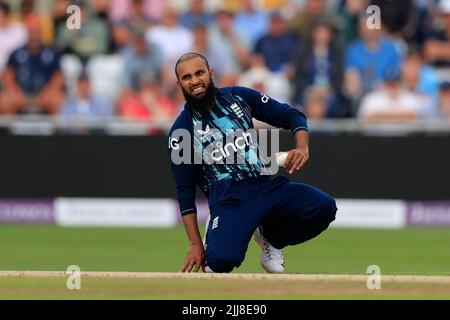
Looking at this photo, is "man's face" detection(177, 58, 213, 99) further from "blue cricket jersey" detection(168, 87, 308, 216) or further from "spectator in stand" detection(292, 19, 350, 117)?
"spectator in stand" detection(292, 19, 350, 117)

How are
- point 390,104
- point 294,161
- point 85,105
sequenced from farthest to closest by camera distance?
point 85,105 → point 390,104 → point 294,161

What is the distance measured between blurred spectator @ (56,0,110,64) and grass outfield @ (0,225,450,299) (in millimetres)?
2528

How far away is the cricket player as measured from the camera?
366 inches

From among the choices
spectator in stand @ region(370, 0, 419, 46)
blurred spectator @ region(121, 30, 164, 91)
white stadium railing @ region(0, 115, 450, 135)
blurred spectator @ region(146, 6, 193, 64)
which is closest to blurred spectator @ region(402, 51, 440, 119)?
white stadium railing @ region(0, 115, 450, 135)

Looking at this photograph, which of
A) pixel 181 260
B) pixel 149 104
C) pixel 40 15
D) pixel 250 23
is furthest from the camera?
pixel 40 15

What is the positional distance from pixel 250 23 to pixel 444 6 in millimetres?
2489

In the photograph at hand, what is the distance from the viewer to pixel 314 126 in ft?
50.3

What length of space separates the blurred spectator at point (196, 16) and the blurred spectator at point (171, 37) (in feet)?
0.48

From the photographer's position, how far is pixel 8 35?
55.2 feet

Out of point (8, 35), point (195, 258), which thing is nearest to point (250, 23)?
point (8, 35)

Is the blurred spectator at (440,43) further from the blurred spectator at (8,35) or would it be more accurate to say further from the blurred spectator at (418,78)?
the blurred spectator at (8,35)

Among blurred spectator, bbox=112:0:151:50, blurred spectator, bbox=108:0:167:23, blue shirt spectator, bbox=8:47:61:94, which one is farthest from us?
blurred spectator, bbox=108:0:167:23

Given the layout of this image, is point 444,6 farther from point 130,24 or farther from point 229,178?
point 229,178

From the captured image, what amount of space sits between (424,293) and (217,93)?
2.18m
